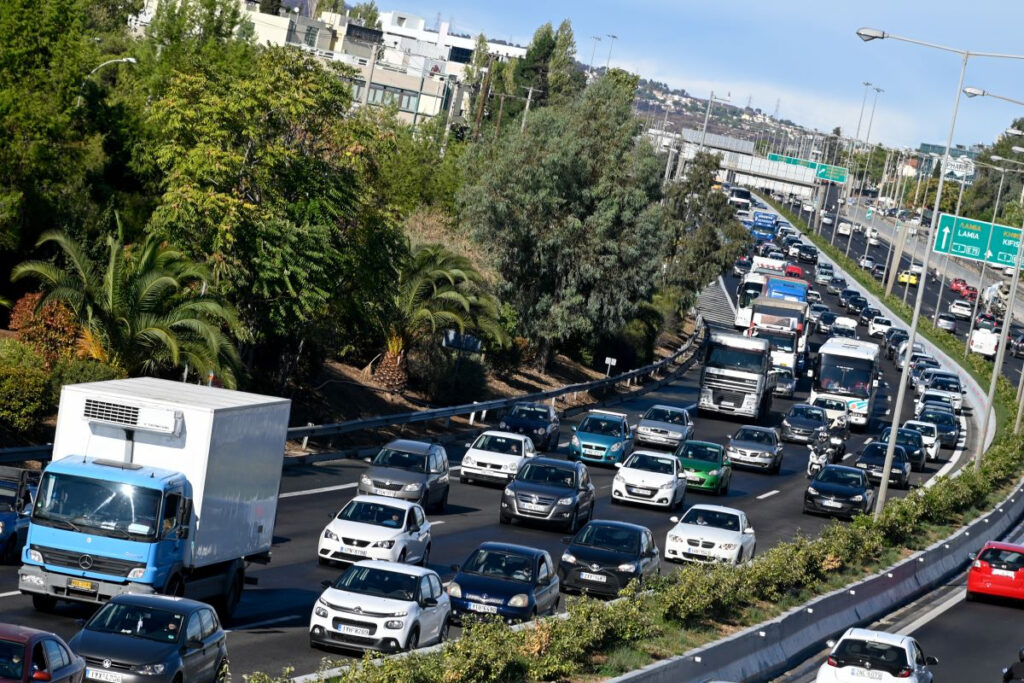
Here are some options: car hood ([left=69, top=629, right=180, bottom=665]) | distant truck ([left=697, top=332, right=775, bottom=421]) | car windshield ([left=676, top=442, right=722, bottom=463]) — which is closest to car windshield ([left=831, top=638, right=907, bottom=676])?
car hood ([left=69, top=629, right=180, bottom=665])

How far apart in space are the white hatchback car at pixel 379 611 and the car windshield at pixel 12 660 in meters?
6.58

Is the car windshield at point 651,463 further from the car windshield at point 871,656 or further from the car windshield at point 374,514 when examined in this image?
the car windshield at point 871,656

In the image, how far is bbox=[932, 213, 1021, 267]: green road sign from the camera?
72.6 meters

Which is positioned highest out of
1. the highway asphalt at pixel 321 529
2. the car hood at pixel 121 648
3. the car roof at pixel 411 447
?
the car roof at pixel 411 447

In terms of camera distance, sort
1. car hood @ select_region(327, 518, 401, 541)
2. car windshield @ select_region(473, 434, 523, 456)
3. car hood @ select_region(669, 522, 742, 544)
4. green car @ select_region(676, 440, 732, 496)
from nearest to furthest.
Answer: car hood @ select_region(327, 518, 401, 541)
car hood @ select_region(669, 522, 742, 544)
car windshield @ select_region(473, 434, 523, 456)
green car @ select_region(676, 440, 732, 496)

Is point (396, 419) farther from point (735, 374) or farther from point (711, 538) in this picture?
point (735, 374)

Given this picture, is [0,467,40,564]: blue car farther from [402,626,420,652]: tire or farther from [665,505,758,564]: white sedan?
[665,505,758,564]: white sedan

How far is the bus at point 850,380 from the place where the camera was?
6125 cm

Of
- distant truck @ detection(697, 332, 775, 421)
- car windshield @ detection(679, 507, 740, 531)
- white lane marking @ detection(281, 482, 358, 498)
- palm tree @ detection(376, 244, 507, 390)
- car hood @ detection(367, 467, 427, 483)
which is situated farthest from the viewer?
distant truck @ detection(697, 332, 775, 421)

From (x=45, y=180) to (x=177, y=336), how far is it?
8.02 meters

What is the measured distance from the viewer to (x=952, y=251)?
2943 inches

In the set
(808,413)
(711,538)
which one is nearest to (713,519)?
(711,538)

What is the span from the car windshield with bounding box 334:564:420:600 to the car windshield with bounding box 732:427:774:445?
30.0 meters

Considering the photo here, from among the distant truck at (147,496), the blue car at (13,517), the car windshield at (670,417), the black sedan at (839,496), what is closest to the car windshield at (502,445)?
the black sedan at (839,496)
